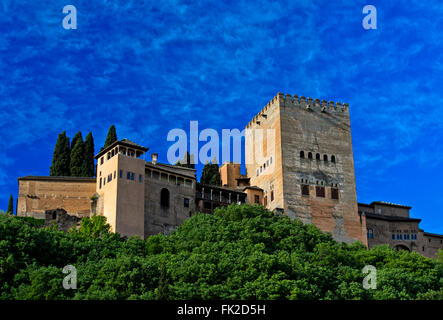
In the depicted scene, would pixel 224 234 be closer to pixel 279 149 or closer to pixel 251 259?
pixel 251 259

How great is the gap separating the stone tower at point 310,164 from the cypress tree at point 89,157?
19916mm

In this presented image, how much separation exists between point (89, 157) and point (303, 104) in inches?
1021

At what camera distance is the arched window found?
215 feet

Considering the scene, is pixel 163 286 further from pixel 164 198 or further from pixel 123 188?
pixel 164 198

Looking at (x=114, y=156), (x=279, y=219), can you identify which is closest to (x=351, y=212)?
(x=279, y=219)

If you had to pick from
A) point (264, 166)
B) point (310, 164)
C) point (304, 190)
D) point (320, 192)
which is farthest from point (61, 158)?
point (320, 192)

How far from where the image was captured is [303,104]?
76.6m

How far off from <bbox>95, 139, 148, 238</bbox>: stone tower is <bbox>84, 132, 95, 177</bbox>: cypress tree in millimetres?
7442

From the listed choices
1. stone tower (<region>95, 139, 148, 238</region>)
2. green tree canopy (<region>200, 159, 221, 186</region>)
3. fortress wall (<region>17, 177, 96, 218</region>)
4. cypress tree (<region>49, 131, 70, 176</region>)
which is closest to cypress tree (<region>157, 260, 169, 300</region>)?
stone tower (<region>95, 139, 148, 238</region>)

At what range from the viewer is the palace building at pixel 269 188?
205 feet

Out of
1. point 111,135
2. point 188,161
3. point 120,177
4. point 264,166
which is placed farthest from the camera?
point 188,161

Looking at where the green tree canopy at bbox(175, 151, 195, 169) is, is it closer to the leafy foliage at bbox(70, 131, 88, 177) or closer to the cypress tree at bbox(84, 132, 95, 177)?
the cypress tree at bbox(84, 132, 95, 177)

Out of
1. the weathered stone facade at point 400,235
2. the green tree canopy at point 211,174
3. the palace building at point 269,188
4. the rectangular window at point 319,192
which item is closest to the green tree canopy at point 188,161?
the green tree canopy at point 211,174

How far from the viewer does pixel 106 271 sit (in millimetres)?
42594
